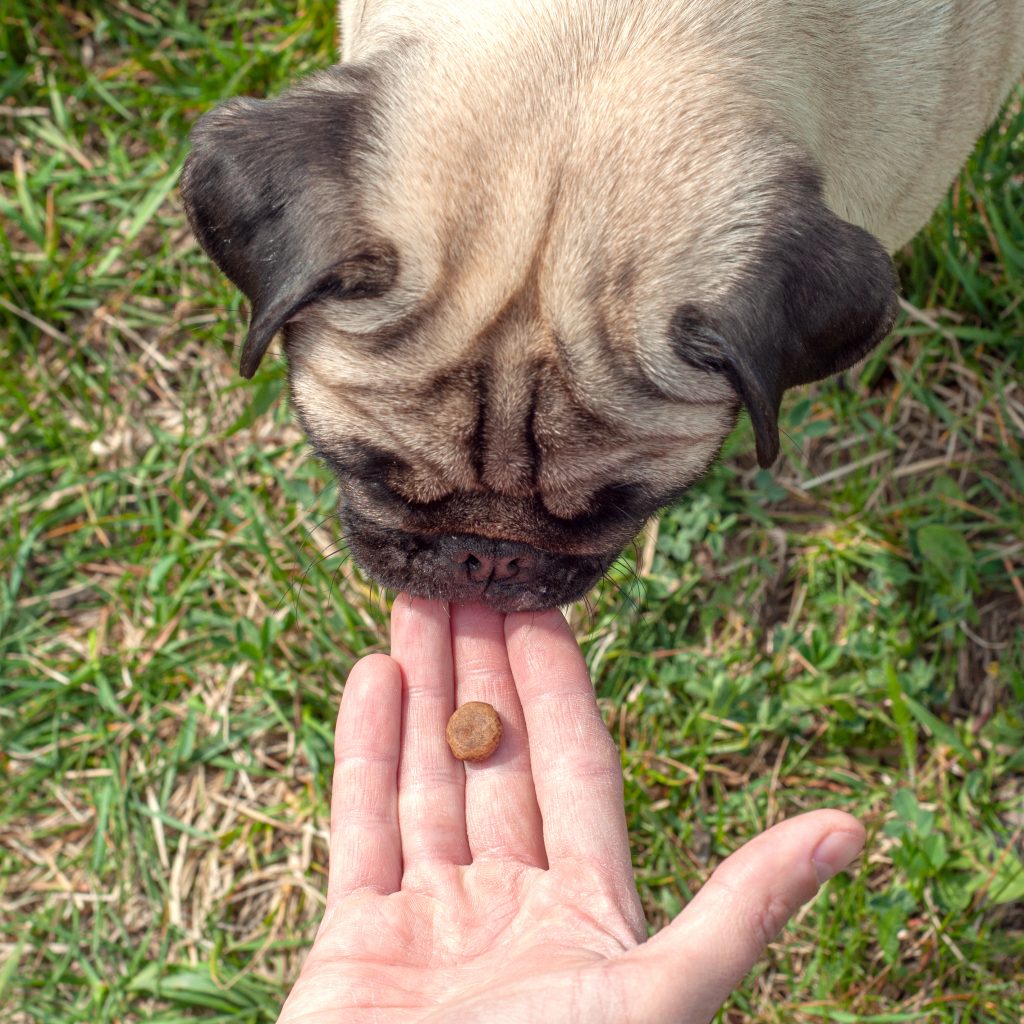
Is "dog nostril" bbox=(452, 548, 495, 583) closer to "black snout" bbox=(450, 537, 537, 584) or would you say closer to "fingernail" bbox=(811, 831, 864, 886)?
"black snout" bbox=(450, 537, 537, 584)

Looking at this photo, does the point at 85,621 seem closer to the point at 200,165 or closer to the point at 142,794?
the point at 142,794

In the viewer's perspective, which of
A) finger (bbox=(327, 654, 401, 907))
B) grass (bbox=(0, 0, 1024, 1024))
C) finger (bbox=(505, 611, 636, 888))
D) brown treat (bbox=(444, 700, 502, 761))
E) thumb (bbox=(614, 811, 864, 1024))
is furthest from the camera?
grass (bbox=(0, 0, 1024, 1024))

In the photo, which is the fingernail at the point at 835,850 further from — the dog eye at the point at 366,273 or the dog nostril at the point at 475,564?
the dog eye at the point at 366,273

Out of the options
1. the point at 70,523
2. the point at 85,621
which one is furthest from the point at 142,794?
the point at 70,523

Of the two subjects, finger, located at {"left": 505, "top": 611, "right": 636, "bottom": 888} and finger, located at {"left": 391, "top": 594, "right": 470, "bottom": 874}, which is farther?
finger, located at {"left": 391, "top": 594, "right": 470, "bottom": 874}

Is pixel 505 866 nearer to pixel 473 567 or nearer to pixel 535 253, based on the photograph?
pixel 473 567

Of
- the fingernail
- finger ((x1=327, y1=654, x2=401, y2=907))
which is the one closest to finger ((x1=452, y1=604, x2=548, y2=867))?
finger ((x1=327, y1=654, x2=401, y2=907))

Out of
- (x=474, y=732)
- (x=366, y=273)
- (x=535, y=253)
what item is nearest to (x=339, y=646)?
(x=474, y=732)
